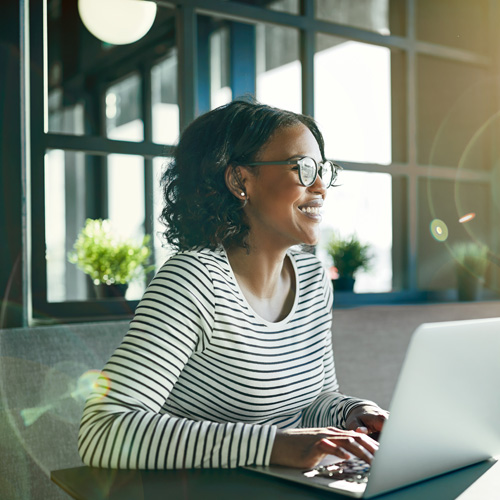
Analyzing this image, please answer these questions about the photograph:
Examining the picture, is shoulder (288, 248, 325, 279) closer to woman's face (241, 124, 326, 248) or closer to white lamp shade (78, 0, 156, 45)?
woman's face (241, 124, 326, 248)

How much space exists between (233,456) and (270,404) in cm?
39

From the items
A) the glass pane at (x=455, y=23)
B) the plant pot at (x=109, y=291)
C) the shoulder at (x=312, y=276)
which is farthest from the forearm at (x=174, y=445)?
the glass pane at (x=455, y=23)

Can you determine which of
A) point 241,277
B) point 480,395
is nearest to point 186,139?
point 241,277

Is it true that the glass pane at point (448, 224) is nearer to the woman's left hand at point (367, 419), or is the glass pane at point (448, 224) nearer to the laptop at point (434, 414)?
the woman's left hand at point (367, 419)

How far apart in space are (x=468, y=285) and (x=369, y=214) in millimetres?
662

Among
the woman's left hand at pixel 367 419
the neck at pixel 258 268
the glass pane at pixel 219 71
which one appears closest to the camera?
the woman's left hand at pixel 367 419

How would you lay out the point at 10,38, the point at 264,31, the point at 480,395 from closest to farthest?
the point at 480,395 < the point at 10,38 < the point at 264,31

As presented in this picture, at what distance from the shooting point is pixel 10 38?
1.86 m

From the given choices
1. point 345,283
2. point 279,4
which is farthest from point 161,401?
point 279,4

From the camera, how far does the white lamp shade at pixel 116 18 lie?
3066 mm

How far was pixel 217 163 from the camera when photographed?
150 centimetres

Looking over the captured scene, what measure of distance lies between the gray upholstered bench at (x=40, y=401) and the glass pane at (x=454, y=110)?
93.3 inches

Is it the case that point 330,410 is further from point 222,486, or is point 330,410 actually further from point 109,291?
point 109,291

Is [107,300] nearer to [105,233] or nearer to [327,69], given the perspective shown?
[105,233]
